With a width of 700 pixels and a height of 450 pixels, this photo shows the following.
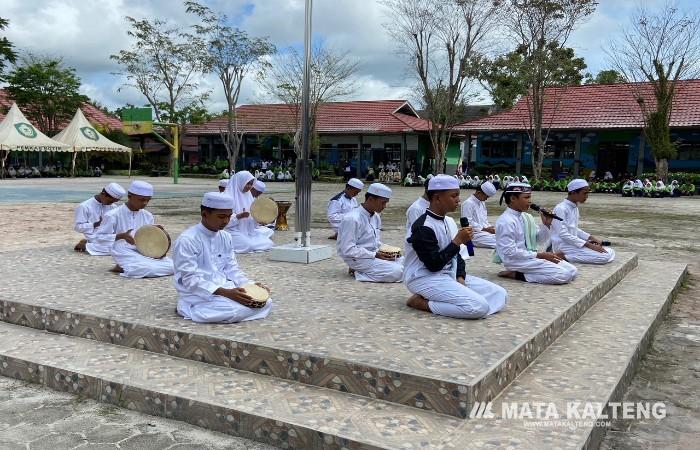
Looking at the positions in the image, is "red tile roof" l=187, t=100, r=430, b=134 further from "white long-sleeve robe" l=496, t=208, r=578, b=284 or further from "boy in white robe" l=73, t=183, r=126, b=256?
"white long-sleeve robe" l=496, t=208, r=578, b=284

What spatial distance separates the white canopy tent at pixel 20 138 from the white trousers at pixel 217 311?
30.7 m

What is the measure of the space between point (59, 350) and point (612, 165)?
103ft

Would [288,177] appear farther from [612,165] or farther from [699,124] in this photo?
[699,124]

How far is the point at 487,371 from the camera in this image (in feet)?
11.4

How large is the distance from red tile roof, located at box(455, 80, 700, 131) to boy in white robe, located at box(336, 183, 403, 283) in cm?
2572

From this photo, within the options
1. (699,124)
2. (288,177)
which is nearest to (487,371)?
(699,124)

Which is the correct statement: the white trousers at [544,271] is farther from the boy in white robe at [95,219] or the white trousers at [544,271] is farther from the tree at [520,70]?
the tree at [520,70]

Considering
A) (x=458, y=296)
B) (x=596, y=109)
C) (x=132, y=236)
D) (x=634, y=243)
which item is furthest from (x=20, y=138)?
(x=458, y=296)

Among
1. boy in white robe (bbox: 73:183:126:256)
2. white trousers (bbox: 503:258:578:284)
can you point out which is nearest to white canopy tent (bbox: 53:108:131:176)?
boy in white robe (bbox: 73:183:126:256)

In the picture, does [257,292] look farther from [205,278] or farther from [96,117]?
[96,117]

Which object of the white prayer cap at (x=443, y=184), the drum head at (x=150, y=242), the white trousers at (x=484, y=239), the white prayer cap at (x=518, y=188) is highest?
the white prayer cap at (x=443, y=184)

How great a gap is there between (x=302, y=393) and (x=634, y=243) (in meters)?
10.00

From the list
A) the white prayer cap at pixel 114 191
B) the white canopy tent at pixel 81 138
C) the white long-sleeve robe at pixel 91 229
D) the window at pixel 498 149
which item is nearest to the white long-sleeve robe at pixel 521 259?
the white prayer cap at pixel 114 191

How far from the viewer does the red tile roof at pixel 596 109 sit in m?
28.9
